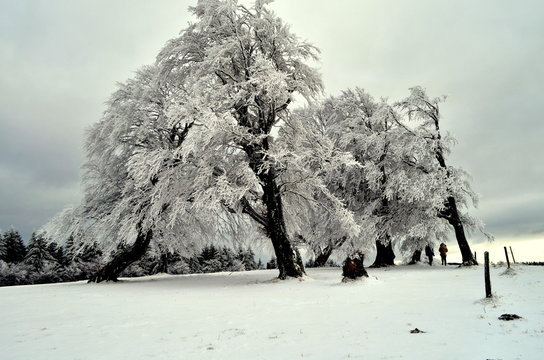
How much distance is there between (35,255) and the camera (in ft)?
154

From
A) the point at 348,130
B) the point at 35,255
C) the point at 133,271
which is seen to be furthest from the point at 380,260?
the point at 35,255

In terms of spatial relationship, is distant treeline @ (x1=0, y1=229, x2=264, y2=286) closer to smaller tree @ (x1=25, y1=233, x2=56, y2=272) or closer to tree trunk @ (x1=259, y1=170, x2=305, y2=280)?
smaller tree @ (x1=25, y1=233, x2=56, y2=272)

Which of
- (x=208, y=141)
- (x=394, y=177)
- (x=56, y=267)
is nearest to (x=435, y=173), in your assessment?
(x=394, y=177)

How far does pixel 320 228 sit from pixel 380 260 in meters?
5.08

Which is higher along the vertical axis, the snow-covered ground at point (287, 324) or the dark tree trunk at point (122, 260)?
the dark tree trunk at point (122, 260)

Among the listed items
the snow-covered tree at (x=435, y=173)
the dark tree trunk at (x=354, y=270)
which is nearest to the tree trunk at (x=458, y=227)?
the snow-covered tree at (x=435, y=173)

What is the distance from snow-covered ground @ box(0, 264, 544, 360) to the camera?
6.23 m

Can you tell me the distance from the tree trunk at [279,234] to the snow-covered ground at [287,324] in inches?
144

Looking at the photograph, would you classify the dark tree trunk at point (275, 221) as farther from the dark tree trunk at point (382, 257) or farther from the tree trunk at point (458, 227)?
the dark tree trunk at point (382, 257)

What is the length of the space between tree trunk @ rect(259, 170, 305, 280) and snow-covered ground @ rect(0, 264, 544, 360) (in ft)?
12.0

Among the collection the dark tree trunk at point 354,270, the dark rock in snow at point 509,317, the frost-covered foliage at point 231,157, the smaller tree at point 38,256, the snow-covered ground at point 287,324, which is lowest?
the snow-covered ground at point 287,324

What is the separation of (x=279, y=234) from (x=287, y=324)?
9395 millimetres

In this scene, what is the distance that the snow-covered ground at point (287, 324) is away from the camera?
6.23 meters

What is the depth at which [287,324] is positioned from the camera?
8.31 metres
